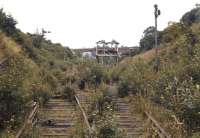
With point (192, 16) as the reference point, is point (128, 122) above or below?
below

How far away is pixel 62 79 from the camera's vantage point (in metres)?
29.9

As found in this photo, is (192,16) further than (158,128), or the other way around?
(192,16)

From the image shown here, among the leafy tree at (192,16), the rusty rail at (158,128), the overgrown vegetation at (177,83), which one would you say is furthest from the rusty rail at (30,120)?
the leafy tree at (192,16)

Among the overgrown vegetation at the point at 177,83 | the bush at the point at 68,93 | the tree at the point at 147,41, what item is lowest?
the bush at the point at 68,93

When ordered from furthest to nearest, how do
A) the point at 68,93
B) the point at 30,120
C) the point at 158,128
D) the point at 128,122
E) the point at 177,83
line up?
1. the point at 68,93
2. the point at 128,122
3. the point at 177,83
4. the point at 30,120
5. the point at 158,128

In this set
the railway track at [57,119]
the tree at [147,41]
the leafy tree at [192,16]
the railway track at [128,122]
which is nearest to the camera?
the railway track at [57,119]

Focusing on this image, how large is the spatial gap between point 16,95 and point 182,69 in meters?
6.77

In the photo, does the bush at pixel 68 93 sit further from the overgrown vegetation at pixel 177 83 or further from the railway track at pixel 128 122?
the railway track at pixel 128 122

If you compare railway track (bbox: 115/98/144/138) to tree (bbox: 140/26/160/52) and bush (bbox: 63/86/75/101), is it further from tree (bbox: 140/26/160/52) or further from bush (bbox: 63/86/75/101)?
tree (bbox: 140/26/160/52)

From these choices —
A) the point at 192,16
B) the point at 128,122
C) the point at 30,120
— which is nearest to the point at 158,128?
the point at 128,122

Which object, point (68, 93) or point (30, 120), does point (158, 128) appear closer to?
point (30, 120)

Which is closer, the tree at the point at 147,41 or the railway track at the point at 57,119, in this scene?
the railway track at the point at 57,119

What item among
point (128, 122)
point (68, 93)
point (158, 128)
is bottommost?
point (128, 122)

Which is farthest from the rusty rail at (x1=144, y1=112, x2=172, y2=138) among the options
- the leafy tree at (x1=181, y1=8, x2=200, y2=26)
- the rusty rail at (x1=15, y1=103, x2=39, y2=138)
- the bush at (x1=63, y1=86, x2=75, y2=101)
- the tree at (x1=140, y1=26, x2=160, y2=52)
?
the tree at (x1=140, y1=26, x2=160, y2=52)
